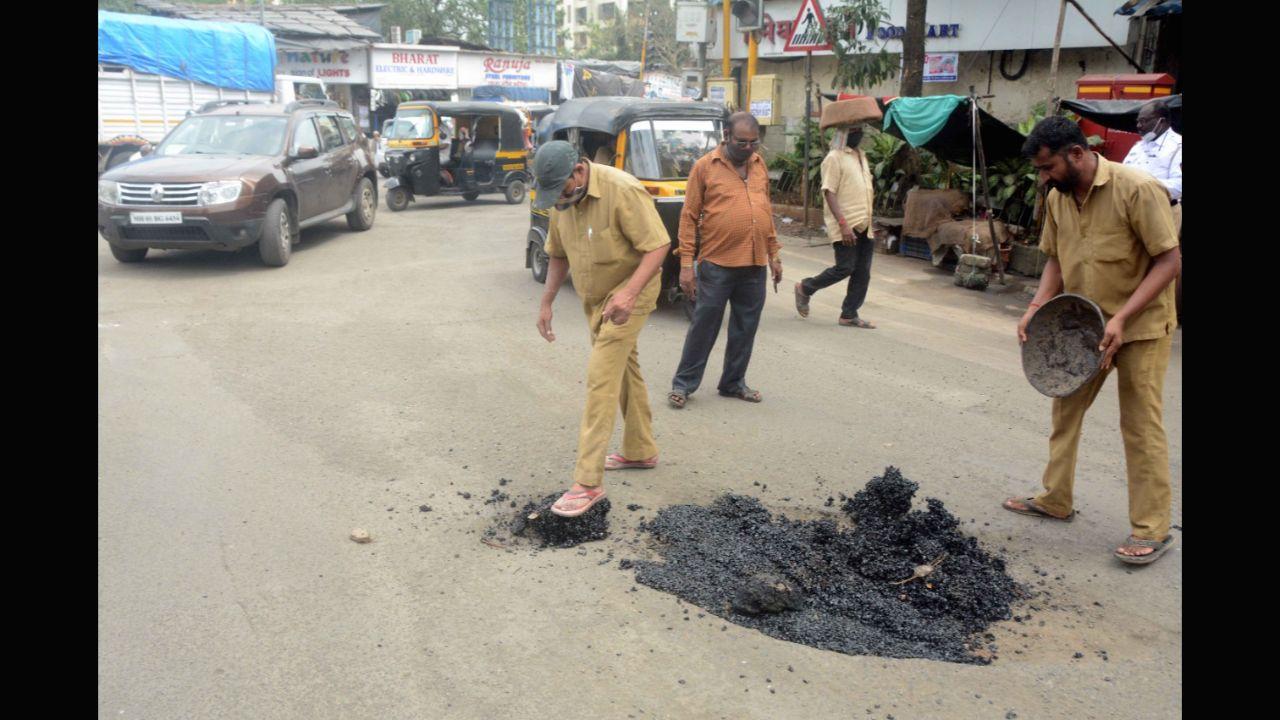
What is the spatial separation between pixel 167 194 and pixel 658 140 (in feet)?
18.4

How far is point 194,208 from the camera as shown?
10.6 metres

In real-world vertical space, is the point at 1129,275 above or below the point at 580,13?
below

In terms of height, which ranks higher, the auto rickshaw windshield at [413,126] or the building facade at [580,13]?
the building facade at [580,13]

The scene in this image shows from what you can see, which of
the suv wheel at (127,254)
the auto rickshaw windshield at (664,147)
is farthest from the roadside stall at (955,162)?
the suv wheel at (127,254)

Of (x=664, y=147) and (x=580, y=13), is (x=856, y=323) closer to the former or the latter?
(x=664, y=147)

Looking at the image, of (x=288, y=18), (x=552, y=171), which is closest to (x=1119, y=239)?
(x=552, y=171)

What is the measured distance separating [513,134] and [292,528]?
15.4m

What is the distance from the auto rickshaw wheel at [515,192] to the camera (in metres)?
19.3

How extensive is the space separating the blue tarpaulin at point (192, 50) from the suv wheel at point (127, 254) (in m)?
9.98

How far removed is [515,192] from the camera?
19.4 meters

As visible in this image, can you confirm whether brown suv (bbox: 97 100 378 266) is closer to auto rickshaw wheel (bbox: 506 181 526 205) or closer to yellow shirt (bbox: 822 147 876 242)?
auto rickshaw wheel (bbox: 506 181 526 205)

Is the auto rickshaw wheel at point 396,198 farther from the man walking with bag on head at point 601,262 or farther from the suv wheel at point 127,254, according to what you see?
the man walking with bag on head at point 601,262

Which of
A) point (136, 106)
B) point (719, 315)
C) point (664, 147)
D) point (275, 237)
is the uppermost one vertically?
point (136, 106)

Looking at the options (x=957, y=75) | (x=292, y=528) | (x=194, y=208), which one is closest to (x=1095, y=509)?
(x=292, y=528)
